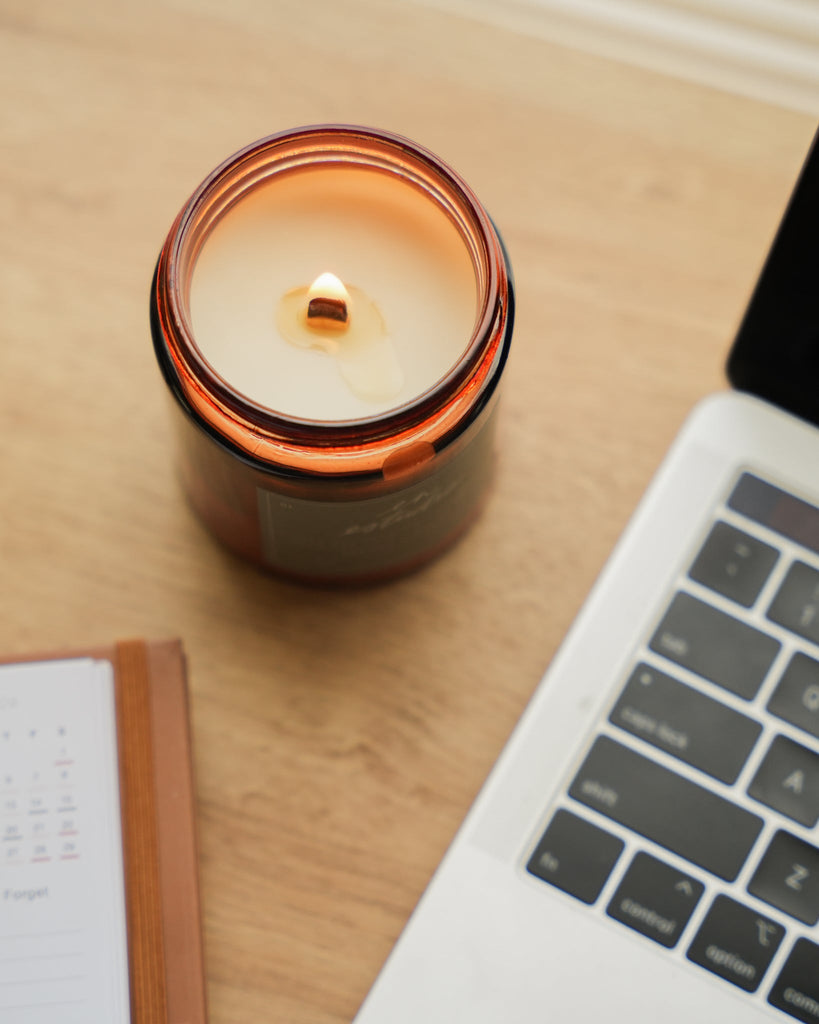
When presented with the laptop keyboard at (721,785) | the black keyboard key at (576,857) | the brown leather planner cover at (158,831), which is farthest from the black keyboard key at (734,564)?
the brown leather planner cover at (158,831)

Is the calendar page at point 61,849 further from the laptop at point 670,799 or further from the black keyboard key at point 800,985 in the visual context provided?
the black keyboard key at point 800,985

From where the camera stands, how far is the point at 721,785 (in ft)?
1.31

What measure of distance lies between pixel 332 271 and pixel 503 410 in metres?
0.13

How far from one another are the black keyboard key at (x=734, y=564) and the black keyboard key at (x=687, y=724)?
0.14ft

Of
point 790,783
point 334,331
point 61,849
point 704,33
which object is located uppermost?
point 704,33

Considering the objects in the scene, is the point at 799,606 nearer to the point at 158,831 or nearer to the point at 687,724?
the point at 687,724

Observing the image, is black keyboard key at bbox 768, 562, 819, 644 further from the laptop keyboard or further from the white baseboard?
the white baseboard

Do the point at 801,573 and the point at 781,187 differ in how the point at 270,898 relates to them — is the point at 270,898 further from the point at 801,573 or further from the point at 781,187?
the point at 781,187

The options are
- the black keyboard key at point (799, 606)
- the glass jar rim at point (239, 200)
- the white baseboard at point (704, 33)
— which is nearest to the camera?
the glass jar rim at point (239, 200)

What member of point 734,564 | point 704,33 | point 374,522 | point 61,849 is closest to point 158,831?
point 61,849

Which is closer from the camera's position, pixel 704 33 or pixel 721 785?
pixel 721 785

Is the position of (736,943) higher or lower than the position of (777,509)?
lower

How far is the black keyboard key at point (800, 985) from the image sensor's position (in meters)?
0.38

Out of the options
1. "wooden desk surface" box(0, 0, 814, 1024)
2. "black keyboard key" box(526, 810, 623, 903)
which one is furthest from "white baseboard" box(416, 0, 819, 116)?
"black keyboard key" box(526, 810, 623, 903)
